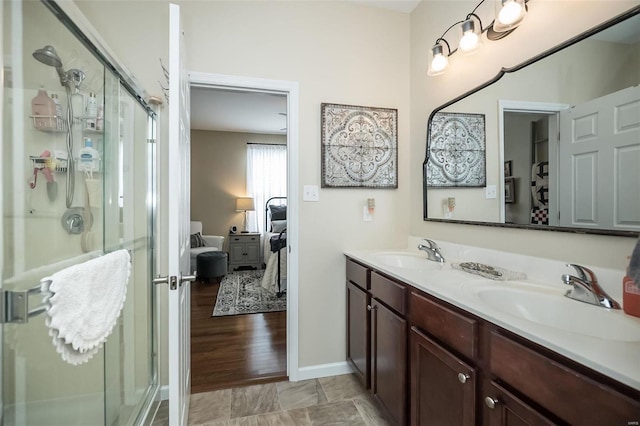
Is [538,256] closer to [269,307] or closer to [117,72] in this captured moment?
[117,72]

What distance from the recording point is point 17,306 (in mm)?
904

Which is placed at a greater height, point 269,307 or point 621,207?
point 621,207

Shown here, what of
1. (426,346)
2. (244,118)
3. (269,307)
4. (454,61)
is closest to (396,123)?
(454,61)

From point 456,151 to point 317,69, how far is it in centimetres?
114

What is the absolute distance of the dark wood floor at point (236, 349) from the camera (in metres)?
2.07

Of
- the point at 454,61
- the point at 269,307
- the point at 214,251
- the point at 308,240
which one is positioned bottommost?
the point at 269,307

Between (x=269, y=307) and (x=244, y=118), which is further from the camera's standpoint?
(x=244, y=118)

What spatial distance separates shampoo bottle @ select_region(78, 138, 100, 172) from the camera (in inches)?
57.4

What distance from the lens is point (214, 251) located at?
15.8 ft

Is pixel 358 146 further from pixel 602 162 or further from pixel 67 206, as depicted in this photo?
pixel 67 206

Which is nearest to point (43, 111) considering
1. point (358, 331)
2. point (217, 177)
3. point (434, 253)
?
point (358, 331)

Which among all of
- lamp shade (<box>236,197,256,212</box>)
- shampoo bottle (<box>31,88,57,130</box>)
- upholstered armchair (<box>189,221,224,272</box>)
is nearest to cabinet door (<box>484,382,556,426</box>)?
shampoo bottle (<box>31,88,57,130</box>)

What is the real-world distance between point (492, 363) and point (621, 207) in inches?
28.2

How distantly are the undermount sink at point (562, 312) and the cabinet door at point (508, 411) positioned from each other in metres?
0.24
